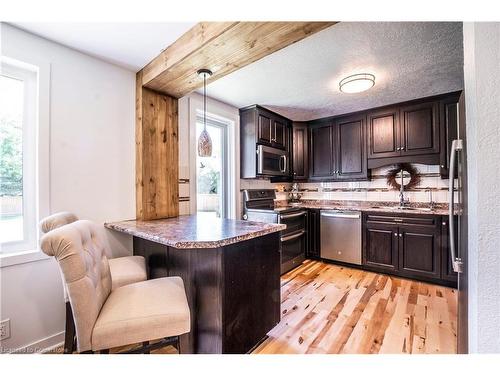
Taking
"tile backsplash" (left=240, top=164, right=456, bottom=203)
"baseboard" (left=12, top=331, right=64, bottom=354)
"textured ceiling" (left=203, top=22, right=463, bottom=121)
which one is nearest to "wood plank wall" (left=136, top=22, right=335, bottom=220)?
"textured ceiling" (left=203, top=22, right=463, bottom=121)

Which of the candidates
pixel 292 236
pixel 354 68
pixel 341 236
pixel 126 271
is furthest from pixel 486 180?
pixel 341 236

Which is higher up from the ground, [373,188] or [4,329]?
[373,188]

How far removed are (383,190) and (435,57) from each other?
1.95 meters

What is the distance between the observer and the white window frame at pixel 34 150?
1.53m

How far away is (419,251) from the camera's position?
8.80ft

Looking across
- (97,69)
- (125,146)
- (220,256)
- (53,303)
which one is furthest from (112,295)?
(97,69)

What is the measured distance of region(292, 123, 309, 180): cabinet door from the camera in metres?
3.78

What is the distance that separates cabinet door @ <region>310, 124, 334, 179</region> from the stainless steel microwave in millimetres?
478

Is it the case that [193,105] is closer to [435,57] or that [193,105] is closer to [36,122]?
[36,122]

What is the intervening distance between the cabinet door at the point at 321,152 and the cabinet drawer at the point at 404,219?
93 centimetres

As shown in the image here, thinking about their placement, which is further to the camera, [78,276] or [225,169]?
[225,169]

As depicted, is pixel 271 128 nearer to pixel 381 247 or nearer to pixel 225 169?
pixel 225 169

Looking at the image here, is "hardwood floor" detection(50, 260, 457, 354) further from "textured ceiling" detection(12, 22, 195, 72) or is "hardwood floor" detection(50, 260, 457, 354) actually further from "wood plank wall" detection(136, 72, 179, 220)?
"textured ceiling" detection(12, 22, 195, 72)

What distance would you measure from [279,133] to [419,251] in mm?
2401
